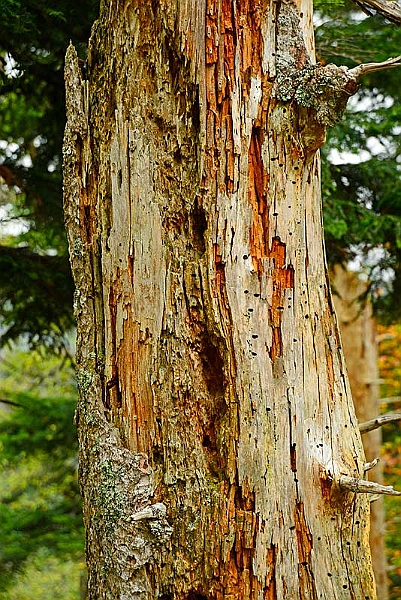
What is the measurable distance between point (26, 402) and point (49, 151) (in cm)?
317

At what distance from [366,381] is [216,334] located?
539cm

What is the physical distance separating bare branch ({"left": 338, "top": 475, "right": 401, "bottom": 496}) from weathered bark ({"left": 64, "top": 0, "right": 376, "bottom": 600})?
0.11 feet

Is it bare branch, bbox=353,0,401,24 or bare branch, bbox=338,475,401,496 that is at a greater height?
bare branch, bbox=353,0,401,24

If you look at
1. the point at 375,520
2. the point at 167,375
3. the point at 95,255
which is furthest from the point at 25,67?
the point at 375,520

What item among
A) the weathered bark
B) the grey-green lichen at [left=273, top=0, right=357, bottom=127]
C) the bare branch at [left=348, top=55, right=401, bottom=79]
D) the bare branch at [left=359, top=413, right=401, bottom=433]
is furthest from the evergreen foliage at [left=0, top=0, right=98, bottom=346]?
the bare branch at [left=359, top=413, right=401, bottom=433]

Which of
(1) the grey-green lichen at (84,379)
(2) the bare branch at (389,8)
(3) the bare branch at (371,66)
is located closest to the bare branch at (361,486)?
(1) the grey-green lichen at (84,379)

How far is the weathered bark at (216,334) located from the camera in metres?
2.28

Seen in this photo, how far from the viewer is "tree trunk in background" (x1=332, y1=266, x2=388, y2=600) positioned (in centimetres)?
727

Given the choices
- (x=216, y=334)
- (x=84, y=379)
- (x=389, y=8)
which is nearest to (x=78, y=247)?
(x=84, y=379)

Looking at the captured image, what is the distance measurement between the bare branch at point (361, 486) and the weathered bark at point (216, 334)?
34mm

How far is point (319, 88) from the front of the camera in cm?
232

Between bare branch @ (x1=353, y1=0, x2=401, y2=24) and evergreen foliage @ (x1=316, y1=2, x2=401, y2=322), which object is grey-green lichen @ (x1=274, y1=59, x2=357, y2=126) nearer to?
bare branch @ (x1=353, y1=0, x2=401, y2=24)

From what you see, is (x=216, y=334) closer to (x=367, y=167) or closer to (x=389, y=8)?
(x=389, y=8)

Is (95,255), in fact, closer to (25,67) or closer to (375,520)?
(25,67)
